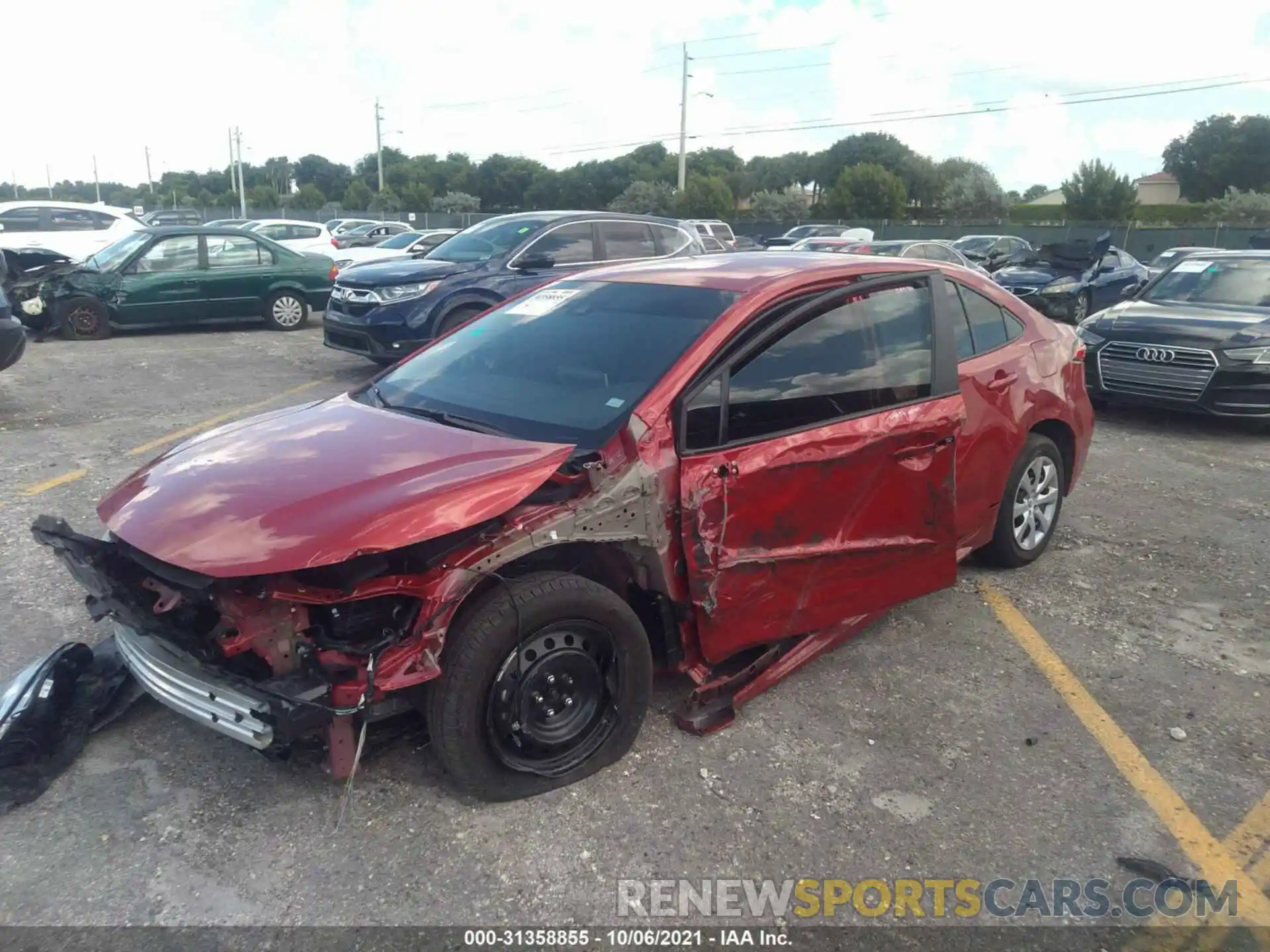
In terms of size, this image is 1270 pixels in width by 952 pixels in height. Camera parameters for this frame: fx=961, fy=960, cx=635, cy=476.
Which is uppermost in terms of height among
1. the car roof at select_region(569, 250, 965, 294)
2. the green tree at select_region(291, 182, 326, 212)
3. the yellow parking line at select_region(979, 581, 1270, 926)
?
the green tree at select_region(291, 182, 326, 212)

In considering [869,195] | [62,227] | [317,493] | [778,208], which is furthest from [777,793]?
[778,208]

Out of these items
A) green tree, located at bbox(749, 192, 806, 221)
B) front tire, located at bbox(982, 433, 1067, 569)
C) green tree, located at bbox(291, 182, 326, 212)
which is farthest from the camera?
green tree, located at bbox(291, 182, 326, 212)

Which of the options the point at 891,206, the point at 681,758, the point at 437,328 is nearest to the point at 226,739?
the point at 681,758

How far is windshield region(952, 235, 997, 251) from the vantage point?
21734 mm

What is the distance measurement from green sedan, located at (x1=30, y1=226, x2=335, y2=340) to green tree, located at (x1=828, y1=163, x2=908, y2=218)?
39947 millimetres

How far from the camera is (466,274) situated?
9.48 meters

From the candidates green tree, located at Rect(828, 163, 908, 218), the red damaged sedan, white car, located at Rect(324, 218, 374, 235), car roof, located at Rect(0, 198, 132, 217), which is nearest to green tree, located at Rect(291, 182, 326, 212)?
green tree, located at Rect(828, 163, 908, 218)

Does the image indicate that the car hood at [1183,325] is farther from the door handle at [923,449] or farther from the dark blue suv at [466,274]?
the door handle at [923,449]

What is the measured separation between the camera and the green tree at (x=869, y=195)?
161 ft

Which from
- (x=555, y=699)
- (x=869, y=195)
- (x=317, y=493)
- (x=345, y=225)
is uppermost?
(x=869, y=195)

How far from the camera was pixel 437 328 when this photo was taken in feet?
30.5

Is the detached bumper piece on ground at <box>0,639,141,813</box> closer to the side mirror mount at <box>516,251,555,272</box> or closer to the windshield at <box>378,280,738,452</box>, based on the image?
the windshield at <box>378,280,738,452</box>

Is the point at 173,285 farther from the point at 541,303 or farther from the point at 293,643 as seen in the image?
the point at 293,643

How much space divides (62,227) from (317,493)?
1627 centimetres
